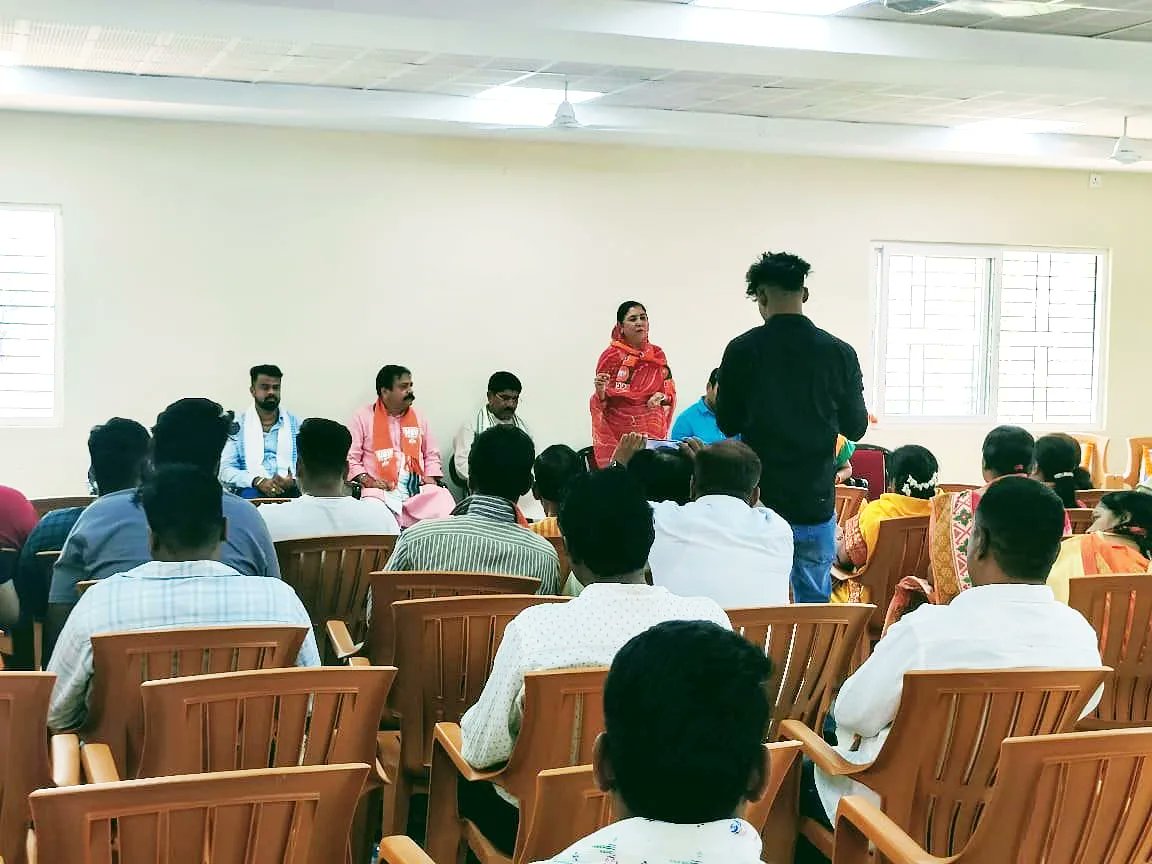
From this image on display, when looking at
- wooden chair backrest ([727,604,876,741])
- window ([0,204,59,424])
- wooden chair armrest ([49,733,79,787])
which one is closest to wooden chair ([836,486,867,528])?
wooden chair backrest ([727,604,876,741])

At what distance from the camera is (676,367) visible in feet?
31.6

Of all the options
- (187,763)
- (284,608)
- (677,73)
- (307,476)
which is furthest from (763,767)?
(677,73)

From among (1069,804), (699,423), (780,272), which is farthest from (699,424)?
(1069,804)

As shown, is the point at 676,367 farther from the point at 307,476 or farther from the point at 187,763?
the point at 187,763

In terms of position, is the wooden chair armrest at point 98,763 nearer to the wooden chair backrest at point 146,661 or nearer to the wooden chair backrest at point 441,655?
the wooden chair backrest at point 146,661

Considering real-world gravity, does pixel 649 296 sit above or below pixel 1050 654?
above

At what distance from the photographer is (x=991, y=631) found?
267 cm

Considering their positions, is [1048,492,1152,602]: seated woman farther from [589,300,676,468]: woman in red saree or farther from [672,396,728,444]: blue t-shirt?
[589,300,676,468]: woman in red saree

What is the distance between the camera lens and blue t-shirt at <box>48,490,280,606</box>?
3535 millimetres

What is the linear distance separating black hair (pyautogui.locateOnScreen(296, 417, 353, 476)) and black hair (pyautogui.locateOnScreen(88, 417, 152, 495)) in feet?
1.73

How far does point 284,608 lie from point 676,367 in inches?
274

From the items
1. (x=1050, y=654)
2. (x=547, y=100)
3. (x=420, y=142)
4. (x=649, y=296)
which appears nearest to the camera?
(x=1050, y=654)

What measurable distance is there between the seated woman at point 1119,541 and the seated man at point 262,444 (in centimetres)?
513

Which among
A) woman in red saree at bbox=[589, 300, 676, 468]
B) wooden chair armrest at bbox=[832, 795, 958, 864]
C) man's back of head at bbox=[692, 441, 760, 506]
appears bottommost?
wooden chair armrest at bbox=[832, 795, 958, 864]
